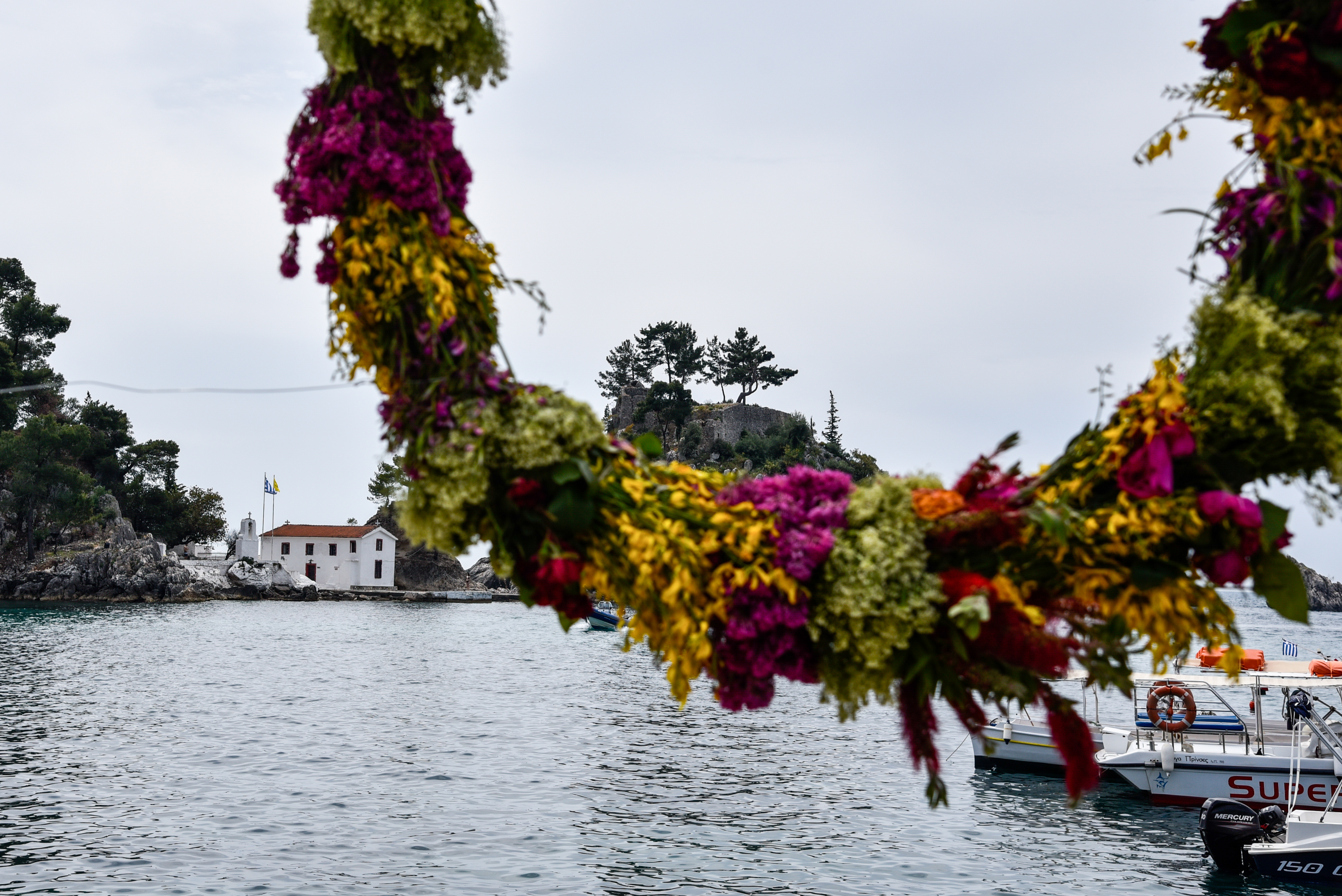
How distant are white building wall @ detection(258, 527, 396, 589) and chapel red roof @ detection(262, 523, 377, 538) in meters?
0.09

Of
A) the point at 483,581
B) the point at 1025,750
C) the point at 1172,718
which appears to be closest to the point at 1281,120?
the point at 1172,718

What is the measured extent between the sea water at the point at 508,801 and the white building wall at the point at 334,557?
51.8m

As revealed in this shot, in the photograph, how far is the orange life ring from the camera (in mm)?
20078

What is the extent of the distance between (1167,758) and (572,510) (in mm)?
20381

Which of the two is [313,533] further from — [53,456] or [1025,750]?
[1025,750]

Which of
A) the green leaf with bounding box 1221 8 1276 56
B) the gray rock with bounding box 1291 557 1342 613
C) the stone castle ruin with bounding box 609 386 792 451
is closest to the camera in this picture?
the green leaf with bounding box 1221 8 1276 56

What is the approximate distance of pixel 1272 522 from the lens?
2.35m

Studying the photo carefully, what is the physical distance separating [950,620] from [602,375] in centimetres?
9181

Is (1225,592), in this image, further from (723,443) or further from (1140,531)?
(723,443)

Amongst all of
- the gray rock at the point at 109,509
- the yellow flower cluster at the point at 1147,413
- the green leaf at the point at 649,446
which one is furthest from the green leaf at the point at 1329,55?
the gray rock at the point at 109,509

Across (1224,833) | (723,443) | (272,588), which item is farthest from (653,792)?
(272,588)

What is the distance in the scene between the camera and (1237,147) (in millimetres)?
2699

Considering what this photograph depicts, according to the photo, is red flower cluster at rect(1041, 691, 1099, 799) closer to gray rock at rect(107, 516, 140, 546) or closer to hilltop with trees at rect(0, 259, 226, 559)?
hilltop with trees at rect(0, 259, 226, 559)

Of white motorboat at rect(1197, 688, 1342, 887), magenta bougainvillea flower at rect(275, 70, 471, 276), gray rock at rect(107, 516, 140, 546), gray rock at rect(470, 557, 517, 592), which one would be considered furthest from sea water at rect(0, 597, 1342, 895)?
gray rock at rect(470, 557, 517, 592)
